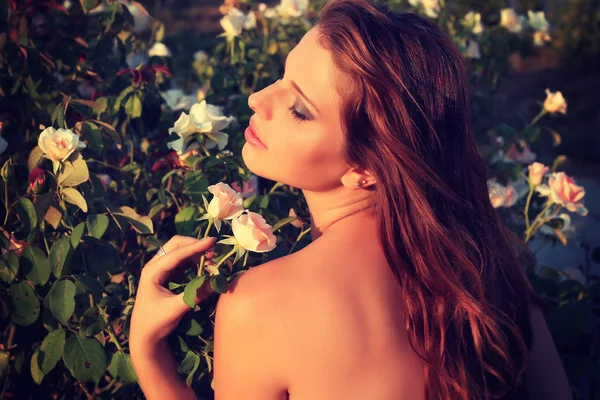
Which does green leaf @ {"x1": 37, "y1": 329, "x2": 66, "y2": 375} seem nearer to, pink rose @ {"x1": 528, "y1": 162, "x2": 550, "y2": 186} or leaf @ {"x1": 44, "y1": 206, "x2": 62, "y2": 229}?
leaf @ {"x1": 44, "y1": 206, "x2": 62, "y2": 229}

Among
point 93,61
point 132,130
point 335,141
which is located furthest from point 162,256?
point 93,61

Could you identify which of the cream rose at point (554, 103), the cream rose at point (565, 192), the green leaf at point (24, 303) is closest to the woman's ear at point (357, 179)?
the green leaf at point (24, 303)

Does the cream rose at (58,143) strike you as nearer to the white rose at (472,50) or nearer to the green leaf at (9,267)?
the green leaf at (9,267)

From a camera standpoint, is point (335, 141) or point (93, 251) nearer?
point (335, 141)

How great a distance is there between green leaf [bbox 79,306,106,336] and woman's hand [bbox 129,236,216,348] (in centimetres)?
17

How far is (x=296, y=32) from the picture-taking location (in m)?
3.24

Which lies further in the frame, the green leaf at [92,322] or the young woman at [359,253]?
the green leaf at [92,322]

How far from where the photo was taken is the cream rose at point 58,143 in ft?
5.35

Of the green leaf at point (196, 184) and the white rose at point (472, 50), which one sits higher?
the green leaf at point (196, 184)

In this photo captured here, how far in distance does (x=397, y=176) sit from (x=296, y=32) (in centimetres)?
183

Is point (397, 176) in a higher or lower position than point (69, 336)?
higher

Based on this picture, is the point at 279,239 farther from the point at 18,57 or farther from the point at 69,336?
the point at 18,57

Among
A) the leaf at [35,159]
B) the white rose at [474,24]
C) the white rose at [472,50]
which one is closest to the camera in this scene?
the leaf at [35,159]

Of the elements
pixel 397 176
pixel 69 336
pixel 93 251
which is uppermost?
pixel 397 176
